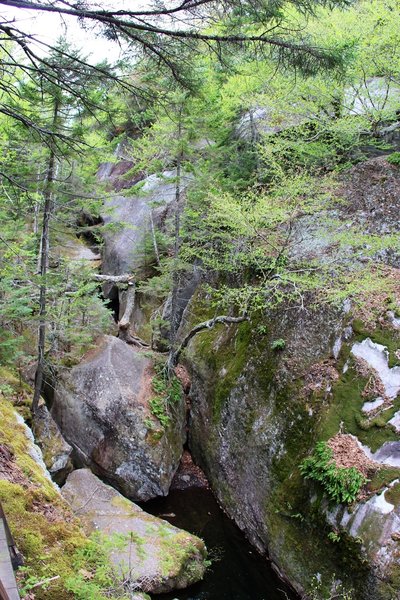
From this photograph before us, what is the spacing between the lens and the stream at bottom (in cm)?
727

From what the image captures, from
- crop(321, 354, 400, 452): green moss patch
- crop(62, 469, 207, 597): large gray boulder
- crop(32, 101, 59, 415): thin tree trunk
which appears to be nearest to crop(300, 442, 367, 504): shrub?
crop(321, 354, 400, 452): green moss patch

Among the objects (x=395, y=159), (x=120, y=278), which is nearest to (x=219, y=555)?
(x=395, y=159)

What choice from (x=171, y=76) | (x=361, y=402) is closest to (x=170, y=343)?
(x=361, y=402)

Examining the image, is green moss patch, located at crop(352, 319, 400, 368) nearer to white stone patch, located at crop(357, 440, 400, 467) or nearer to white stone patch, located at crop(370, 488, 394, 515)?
white stone patch, located at crop(357, 440, 400, 467)

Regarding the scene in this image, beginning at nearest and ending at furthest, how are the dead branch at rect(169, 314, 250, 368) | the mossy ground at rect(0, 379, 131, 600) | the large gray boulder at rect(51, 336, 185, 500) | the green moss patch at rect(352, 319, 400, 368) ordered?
the mossy ground at rect(0, 379, 131, 600)
the green moss patch at rect(352, 319, 400, 368)
the large gray boulder at rect(51, 336, 185, 500)
the dead branch at rect(169, 314, 250, 368)

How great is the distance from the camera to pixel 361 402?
24.6 feet

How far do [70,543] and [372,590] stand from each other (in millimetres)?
4375

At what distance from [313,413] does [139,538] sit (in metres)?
3.93

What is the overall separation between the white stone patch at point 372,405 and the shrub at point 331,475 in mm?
977

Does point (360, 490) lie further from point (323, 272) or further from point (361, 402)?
point (323, 272)

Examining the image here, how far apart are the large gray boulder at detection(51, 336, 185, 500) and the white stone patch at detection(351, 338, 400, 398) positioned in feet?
18.3

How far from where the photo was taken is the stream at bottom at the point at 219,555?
7.27 meters

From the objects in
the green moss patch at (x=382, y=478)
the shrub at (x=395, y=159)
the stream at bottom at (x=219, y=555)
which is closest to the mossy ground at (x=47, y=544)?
the stream at bottom at (x=219, y=555)

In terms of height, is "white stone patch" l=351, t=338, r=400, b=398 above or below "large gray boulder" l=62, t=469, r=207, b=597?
above
